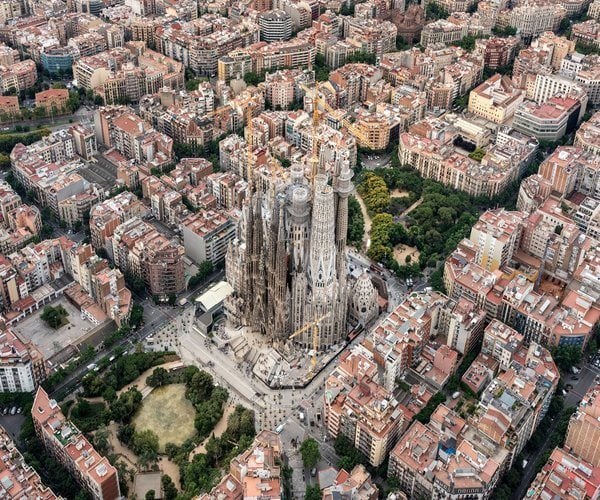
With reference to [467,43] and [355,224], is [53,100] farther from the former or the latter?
[467,43]

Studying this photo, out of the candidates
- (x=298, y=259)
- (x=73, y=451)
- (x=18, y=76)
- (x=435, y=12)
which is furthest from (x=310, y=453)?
(x=435, y=12)

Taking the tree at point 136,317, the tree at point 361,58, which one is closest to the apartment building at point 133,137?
the tree at point 136,317

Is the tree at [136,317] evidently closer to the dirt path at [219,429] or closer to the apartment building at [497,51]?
the dirt path at [219,429]

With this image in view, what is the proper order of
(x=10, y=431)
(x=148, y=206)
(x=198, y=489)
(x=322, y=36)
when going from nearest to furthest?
(x=198, y=489), (x=10, y=431), (x=148, y=206), (x=322, y=36)

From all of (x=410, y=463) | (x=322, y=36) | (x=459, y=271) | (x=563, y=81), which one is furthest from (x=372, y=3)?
(x=410, y=463)

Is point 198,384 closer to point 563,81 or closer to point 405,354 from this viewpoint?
point 405,354

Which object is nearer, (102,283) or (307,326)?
(307,326)

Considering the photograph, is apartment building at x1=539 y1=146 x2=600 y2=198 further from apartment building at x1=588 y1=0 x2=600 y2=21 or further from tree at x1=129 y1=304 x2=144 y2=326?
apartment building at x1=588 y1=0 x2=600 y2=21
